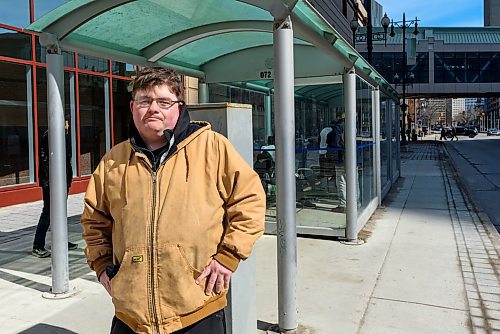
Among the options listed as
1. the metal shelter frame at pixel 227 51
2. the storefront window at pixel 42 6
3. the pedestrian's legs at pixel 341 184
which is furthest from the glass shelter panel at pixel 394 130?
the storefront window at pixel 42 6

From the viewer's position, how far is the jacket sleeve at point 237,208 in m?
2.14

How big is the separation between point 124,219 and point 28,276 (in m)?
3.85

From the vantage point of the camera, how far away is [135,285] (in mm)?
2080

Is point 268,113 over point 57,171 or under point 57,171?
over

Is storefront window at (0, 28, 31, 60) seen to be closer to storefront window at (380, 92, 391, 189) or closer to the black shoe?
the black shoe

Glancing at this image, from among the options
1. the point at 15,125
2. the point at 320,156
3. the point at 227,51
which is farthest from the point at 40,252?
the point at 15,125

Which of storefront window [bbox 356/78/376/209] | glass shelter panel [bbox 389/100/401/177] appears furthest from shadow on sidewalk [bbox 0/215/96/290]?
glass shelter panel [bbox 389/100/401/177]

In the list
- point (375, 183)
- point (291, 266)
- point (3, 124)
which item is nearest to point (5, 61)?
point (3, 124)

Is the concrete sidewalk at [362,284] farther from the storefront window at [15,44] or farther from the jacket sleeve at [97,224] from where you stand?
the storefront window at [15,44]

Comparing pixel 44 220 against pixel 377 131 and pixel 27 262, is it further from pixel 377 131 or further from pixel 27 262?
pixel 377 131

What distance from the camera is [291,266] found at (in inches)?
150

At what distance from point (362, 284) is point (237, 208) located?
127 inches

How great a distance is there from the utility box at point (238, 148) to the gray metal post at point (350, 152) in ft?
11.8

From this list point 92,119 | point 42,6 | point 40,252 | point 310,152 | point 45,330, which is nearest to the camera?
point 45,330
